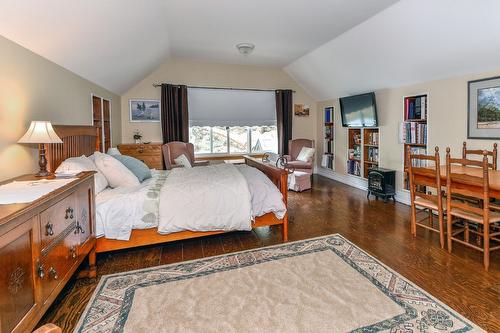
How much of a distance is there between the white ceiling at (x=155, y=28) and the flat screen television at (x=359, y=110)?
142cm

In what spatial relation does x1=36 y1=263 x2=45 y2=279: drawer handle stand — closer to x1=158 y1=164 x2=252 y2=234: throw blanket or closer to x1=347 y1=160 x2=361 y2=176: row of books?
x1=158 y1=164 x2=252 y2=234: throw blanket

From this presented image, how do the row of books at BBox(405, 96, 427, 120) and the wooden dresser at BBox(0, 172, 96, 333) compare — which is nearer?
the wooden dresser at BBox(0, 172, 96, 333)

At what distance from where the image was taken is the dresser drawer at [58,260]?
1574 millimetres

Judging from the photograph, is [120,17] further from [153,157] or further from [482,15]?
[482,15]

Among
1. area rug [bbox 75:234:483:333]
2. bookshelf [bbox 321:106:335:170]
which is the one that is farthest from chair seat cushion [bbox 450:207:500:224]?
bookshelf [bbox 321:106:335:170]

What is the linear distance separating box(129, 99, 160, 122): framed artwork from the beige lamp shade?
4278 millimetres

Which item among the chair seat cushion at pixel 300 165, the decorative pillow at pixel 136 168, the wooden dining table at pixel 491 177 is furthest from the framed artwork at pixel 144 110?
the wooden dining table at pixel 491 177

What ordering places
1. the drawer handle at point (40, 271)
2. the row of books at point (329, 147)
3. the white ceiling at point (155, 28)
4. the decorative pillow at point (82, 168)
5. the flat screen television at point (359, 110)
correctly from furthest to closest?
1. the row of books at point (329, 147)
2. the flat screen television at point (359, 110)
3. the decorative pillow at point (82, 168)
4. the white ceiling at point (155, 28)
5. the drawer handle at point (40, 271)

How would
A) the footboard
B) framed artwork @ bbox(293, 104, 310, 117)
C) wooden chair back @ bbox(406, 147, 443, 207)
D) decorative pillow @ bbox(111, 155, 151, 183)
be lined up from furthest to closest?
framed artwork @ bbox(293, 104, 310, 117), decorative pillow @ bbox(111, 155, 151, 183), the footboard, wooden chair back @ bbox(406, 147, 443, 207)

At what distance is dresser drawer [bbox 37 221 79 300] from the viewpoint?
1.57 meters

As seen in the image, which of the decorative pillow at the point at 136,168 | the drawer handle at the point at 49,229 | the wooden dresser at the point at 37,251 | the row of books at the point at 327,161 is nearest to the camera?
the wooden dresser at the point at 37,251

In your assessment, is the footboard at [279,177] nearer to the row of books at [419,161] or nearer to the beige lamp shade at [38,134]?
the beige lamp shade at [38,134]

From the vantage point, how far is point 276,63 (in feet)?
22.3

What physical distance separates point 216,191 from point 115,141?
3.69 meters
